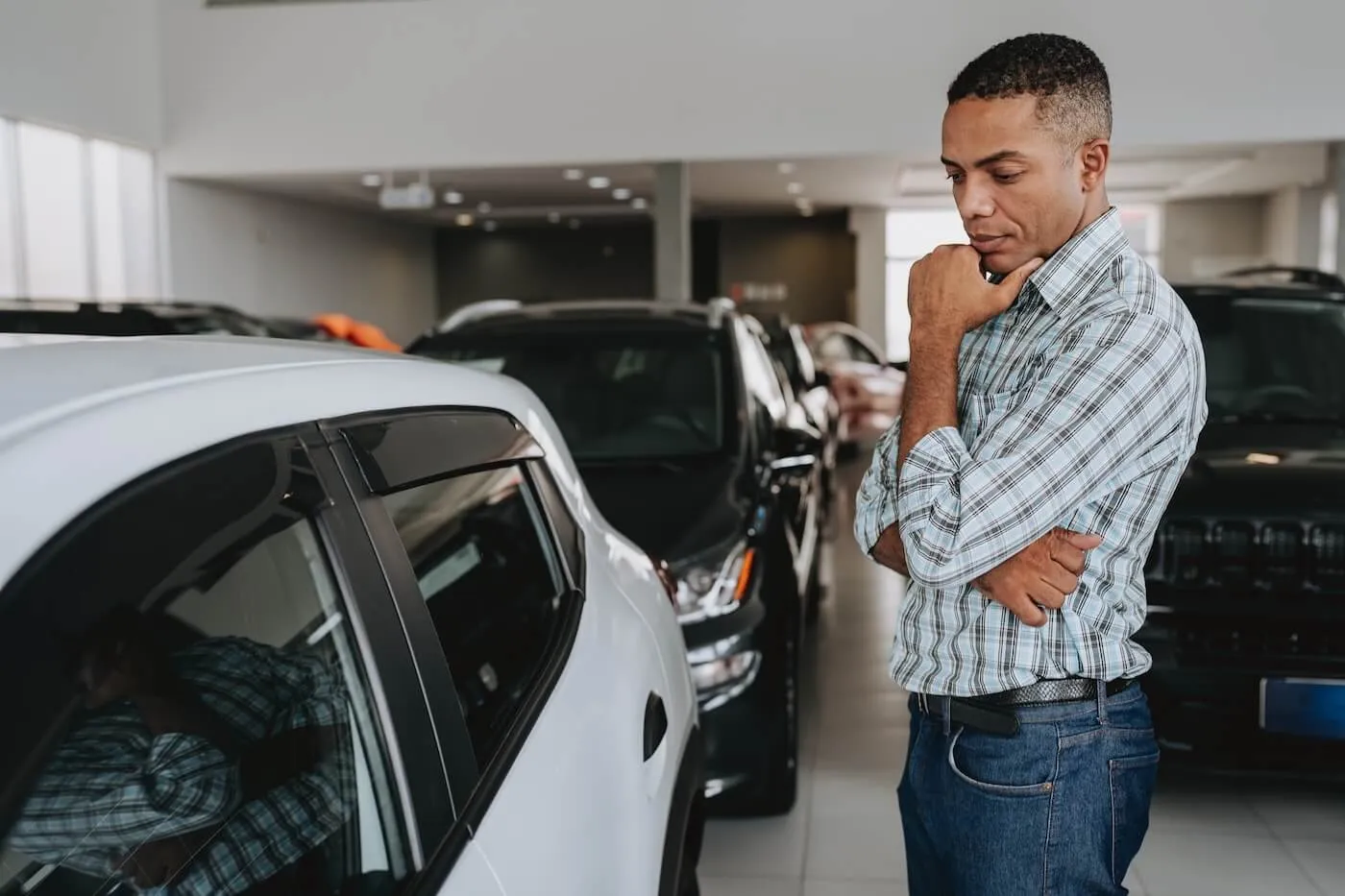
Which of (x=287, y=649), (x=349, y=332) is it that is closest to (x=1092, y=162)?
(x=287, y=649)

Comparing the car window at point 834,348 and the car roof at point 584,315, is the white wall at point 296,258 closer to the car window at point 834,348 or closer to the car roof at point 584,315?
the car window at point 834,348

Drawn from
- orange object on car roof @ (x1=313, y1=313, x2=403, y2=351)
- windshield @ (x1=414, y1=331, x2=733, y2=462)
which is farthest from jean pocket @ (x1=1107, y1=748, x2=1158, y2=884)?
orange object on car roof @ (x1=313, y1=313, x2=403, y2=351)

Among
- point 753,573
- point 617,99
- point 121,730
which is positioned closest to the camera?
point 121,730

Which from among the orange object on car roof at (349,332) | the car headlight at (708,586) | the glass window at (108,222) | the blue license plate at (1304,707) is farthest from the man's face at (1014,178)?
the glass window at (108,222)

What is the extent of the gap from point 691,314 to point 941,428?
3.52 metres

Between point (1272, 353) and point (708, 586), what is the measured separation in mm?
2420

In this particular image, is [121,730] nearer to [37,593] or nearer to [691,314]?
[37,593]

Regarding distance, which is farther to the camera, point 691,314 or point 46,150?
point 46,150

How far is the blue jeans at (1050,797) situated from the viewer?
159cm

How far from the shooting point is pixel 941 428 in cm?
152

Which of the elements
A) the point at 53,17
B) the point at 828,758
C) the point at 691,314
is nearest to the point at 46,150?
the point at 53,17

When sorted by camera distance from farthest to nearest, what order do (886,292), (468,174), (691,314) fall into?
(886,292) < (468,174) < (691,314)

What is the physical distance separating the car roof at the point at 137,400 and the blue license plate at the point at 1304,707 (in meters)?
2.64

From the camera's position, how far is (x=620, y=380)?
4.69 m
